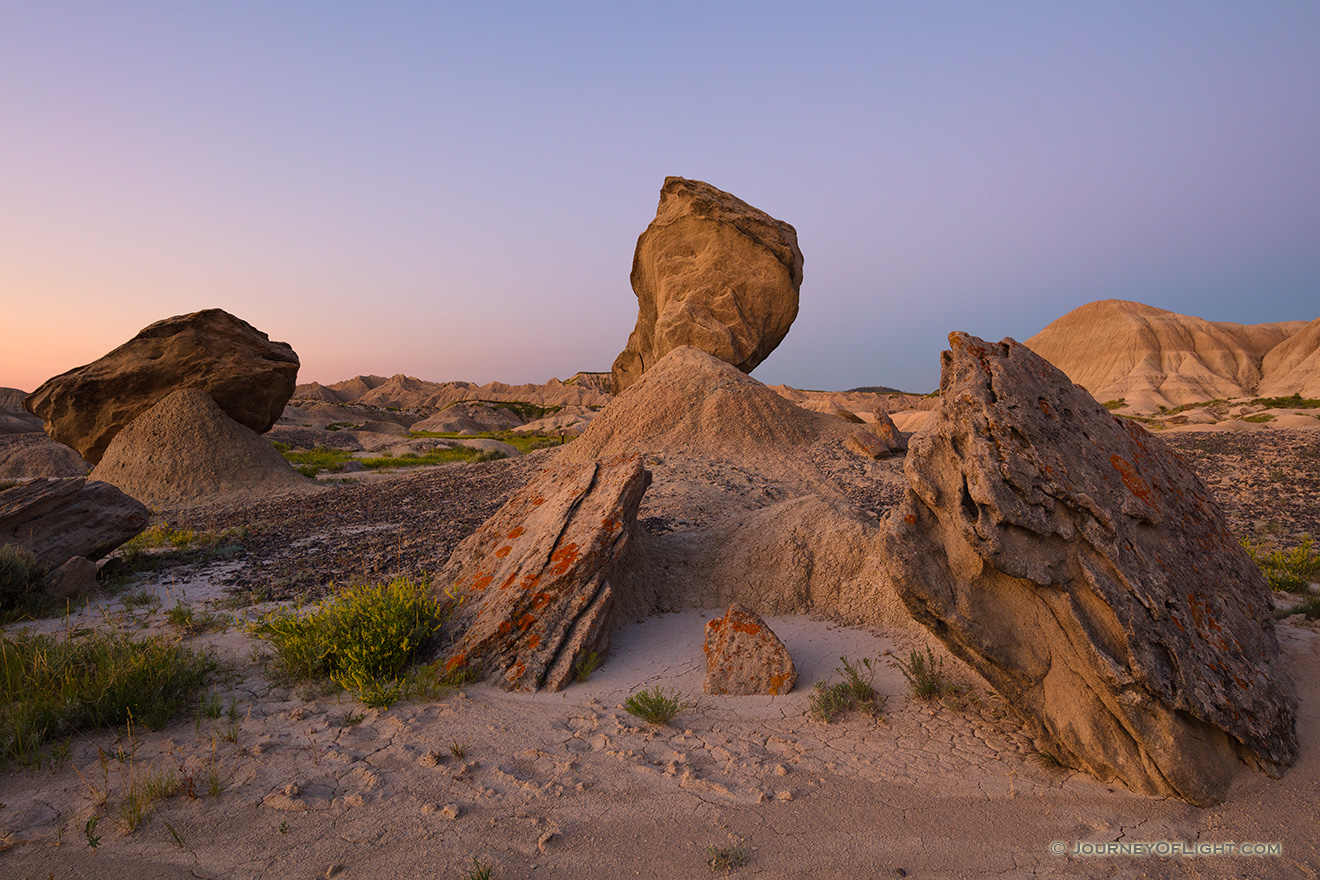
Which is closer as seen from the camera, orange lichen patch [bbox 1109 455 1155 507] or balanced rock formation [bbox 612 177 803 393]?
orange lichen patch [bbox 1109 455 1155 507]

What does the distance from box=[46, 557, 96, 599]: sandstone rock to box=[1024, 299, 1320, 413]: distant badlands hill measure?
163 ft

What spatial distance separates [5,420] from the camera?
3522 centimetres

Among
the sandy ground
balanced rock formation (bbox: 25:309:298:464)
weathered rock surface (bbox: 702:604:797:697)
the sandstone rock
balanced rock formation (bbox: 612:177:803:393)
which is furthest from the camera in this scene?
balanced rock formation (bbox: 612:177:803:393)

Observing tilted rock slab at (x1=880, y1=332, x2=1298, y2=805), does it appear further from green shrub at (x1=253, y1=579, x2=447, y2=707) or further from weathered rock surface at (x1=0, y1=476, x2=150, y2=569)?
weathered rock surface at (x1=0, y1=476, x2=150, y2=569)

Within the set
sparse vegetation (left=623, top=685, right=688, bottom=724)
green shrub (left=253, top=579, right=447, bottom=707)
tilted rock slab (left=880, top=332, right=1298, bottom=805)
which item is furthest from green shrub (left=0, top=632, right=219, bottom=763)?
tilted rock slab (left=880, top=332, right=1298, bottom=805)

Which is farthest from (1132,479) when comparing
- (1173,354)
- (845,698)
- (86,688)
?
(1173,354)

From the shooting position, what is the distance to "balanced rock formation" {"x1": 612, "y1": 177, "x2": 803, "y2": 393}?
19.4m

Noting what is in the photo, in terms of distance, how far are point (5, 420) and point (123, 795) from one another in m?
47.0

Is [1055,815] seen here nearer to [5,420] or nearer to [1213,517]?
[1213,517]

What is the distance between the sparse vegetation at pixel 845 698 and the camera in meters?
4.27

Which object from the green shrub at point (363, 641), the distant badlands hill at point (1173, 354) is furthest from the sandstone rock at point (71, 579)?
the distant badlands hill at point (1173, 354)

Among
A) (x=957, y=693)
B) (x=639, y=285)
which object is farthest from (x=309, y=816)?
(x=639, y=285)

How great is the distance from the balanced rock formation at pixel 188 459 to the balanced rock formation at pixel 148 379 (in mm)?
452

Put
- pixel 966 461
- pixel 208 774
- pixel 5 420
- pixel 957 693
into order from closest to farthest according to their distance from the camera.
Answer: pixel 208 774 < pixel 966 461 < pixel 957 693 < pixel 5 420
